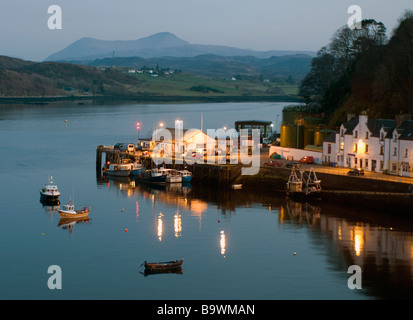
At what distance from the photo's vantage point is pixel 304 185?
4925cm

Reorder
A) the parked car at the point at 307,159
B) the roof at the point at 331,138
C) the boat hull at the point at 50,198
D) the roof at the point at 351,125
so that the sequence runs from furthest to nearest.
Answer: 1. the parked car at the point at 307,159
2. the roof at the point at 331,138
3. the roof at the point at 351,125
4. the boat hull at the point at 50,198

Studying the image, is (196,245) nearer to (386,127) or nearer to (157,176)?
(386,127)

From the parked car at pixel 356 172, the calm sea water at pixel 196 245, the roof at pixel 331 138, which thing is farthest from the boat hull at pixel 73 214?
the roof at pixel 331 138

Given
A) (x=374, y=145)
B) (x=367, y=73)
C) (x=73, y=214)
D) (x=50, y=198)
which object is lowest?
(x=73, y=214)

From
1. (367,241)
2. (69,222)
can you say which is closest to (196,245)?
(367,241)

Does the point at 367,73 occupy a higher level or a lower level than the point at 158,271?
higher

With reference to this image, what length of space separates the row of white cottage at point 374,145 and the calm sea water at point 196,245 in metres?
5.51

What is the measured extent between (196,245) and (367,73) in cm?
3363

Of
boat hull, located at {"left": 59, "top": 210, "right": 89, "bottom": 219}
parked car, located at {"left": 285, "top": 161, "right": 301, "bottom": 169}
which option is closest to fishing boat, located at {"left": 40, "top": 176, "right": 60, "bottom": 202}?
boat hull, located at {"left": 59, "top": 210, "right": 89, "bottom": 219}

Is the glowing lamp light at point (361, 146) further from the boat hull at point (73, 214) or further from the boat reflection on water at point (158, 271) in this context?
the boat reflection on water at point (158, 271)

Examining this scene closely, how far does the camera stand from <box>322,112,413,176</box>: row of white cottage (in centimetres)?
4744

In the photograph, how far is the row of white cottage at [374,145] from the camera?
47.4m
